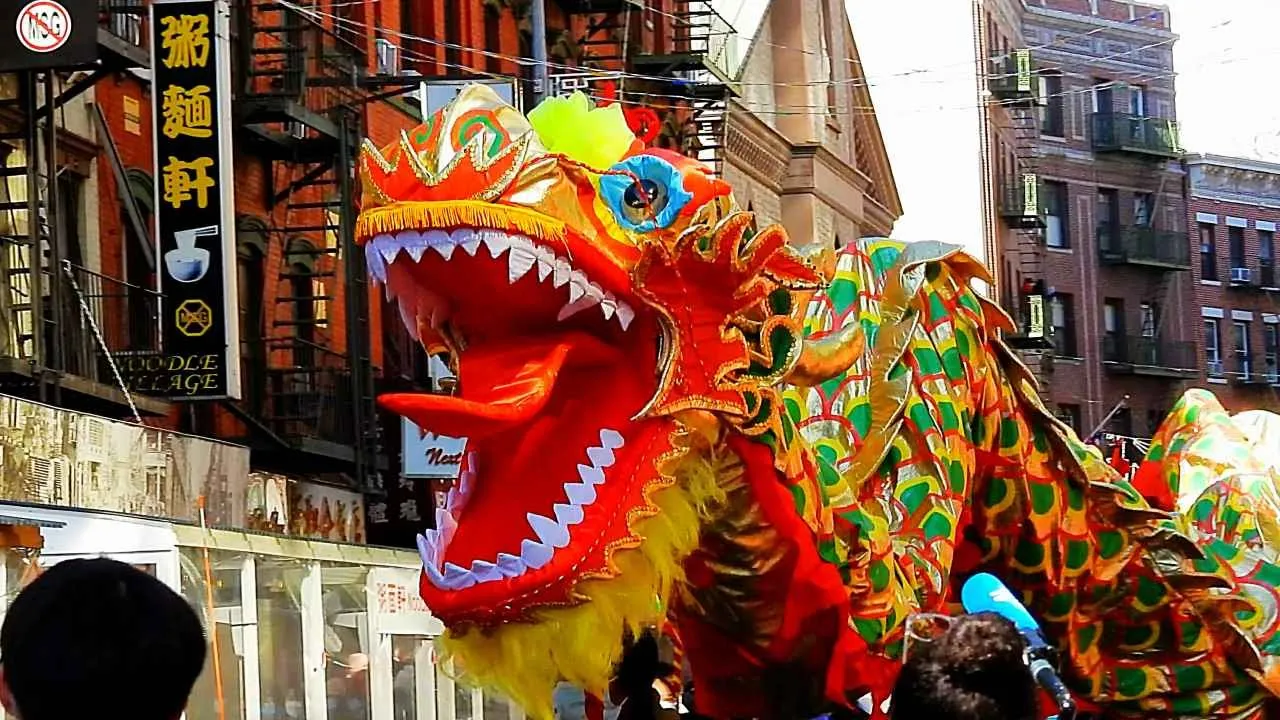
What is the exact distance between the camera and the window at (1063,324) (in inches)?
2384

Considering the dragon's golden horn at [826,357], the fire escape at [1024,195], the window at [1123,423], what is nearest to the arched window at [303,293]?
the dragon's golden horn at [826,357]

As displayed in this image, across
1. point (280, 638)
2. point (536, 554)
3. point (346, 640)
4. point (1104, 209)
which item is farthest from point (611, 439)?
point (1104, 209)

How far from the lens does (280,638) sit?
1512 centimetres

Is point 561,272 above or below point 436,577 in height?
above

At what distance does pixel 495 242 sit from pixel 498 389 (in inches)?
21.3

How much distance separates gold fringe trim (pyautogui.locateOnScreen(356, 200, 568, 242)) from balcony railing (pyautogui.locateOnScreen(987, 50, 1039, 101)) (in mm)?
46135

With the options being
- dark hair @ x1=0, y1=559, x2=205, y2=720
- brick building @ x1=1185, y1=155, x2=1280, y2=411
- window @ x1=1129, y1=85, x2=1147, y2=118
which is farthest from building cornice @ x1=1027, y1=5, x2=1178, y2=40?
dark hair @ x1=0, y1=559, x2=205, y2=720

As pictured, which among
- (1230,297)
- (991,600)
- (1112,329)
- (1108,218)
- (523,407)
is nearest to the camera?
(991,600)

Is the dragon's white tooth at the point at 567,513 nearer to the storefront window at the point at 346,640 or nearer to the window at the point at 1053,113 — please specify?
the storefront window at the point at 346,640

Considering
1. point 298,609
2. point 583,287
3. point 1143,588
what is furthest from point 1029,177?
point 583,287

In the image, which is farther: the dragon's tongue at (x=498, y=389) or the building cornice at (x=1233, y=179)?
the building cornice at (x=1233, y=179)

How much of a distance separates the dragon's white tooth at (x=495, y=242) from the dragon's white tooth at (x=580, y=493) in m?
0.76

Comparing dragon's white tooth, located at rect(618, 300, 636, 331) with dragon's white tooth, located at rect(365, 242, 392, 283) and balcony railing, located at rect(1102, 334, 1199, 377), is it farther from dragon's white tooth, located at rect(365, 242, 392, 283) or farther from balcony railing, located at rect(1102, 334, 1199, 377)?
balcony railing, located at rect(1102, 334, 1199, 377)

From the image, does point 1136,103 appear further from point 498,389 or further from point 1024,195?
point 498,389
